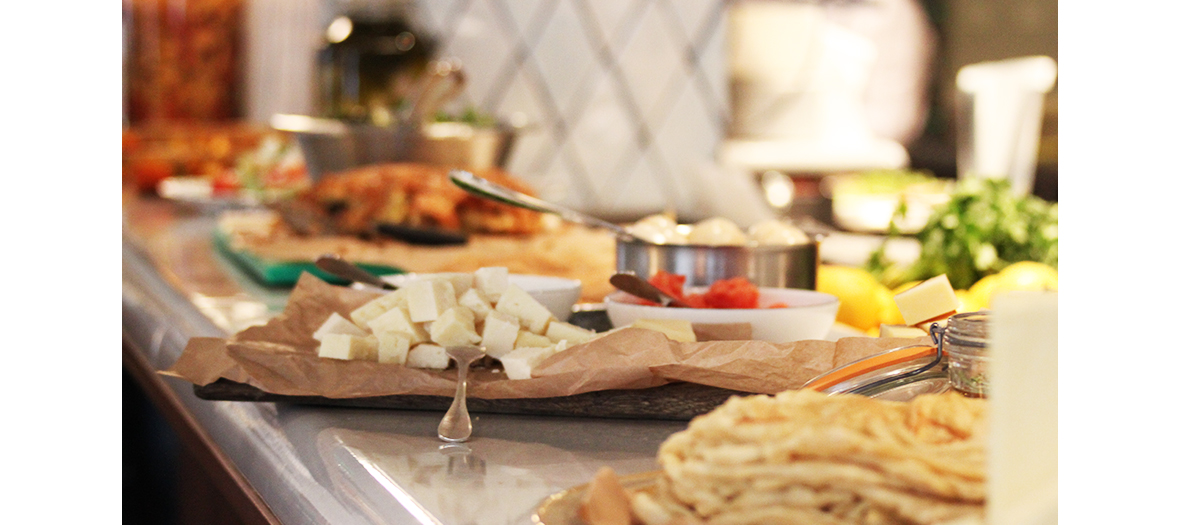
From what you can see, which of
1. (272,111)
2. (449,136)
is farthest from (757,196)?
(272,111)

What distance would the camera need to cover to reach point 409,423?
68cm

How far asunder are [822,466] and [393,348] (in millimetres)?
385

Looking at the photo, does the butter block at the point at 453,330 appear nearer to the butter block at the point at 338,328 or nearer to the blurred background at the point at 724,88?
the butter block at the point at 338,328

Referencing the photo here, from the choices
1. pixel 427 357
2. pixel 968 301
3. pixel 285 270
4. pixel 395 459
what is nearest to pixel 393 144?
pixel 285 270

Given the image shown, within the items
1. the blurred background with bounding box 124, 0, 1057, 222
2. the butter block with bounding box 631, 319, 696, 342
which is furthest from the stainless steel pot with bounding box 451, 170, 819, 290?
the blurred background with bounding box 124, 0, 1057, 222

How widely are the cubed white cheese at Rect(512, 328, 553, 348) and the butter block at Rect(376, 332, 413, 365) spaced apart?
0.08 meters

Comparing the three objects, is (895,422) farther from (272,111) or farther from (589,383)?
(272,111)

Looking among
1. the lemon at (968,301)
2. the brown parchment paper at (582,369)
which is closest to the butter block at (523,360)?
the brown parchment paper at (582,369)

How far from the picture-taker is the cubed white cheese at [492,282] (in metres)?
0.74

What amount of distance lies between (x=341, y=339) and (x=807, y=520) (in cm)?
41

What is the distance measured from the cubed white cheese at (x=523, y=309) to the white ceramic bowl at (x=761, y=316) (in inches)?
3.6

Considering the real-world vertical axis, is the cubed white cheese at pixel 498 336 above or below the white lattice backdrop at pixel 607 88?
below

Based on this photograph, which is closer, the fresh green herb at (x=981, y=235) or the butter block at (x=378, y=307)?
the butter block at (x=378, y=307)

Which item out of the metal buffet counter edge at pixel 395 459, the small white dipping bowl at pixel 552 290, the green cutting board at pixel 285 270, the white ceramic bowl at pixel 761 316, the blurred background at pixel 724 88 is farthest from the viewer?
the blurred background at pixel 724 88
